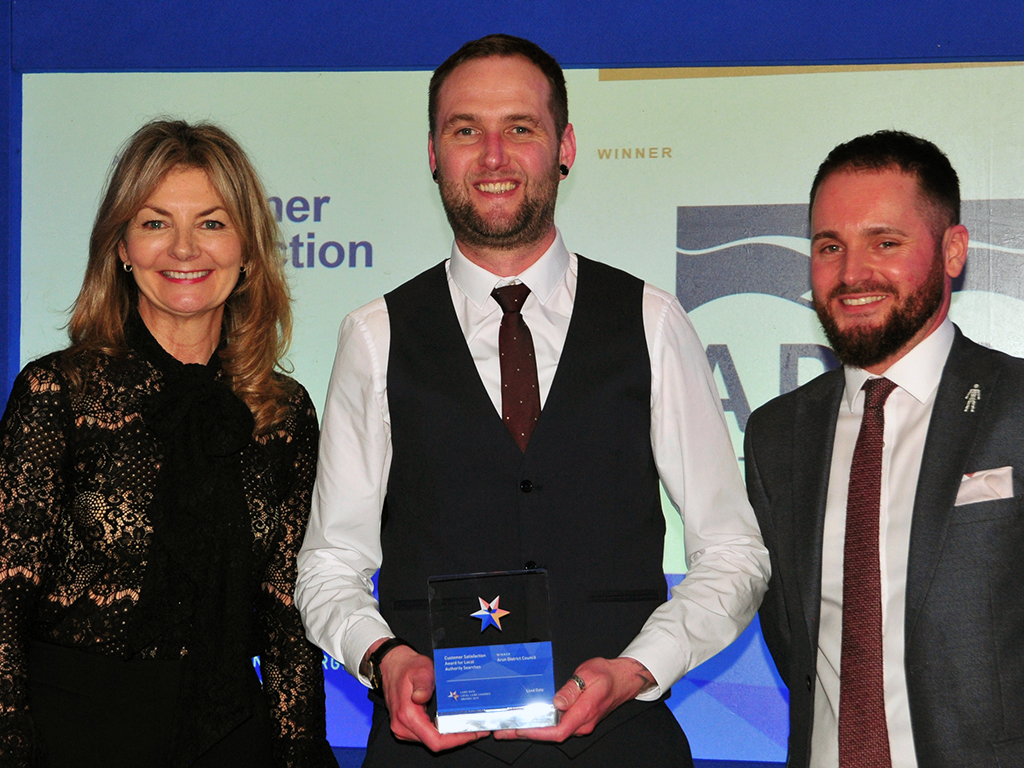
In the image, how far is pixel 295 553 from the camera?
7.63 ft

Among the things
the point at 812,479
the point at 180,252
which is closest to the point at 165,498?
the point at 180,252

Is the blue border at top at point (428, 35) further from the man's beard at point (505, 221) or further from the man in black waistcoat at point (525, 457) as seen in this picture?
the man's beard at point (505, 221)

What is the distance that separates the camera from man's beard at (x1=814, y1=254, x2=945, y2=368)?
2.12 m

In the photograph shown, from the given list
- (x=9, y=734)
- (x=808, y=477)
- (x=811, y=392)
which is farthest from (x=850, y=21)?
(x=9, y=734)

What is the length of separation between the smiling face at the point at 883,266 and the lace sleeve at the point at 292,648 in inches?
47.3

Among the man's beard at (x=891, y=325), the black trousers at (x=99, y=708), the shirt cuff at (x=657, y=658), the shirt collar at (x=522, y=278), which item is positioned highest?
the shirt collar at (x=522, y=278)

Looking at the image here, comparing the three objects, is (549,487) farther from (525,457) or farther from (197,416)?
(197,416)

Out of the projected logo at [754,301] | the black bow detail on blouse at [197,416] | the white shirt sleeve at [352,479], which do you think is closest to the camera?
the white shirt sleeve at [352,479]

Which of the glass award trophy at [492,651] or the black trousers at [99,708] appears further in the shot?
the black trousers at [99,708]

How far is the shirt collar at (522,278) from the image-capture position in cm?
213

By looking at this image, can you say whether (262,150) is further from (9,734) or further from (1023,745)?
(1023,745)

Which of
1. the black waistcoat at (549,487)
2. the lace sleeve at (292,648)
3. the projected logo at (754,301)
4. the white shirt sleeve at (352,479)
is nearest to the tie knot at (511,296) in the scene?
the black waistcoat at (549,487)

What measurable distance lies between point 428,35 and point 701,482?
2327 mm

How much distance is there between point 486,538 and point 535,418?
0.83 ft
